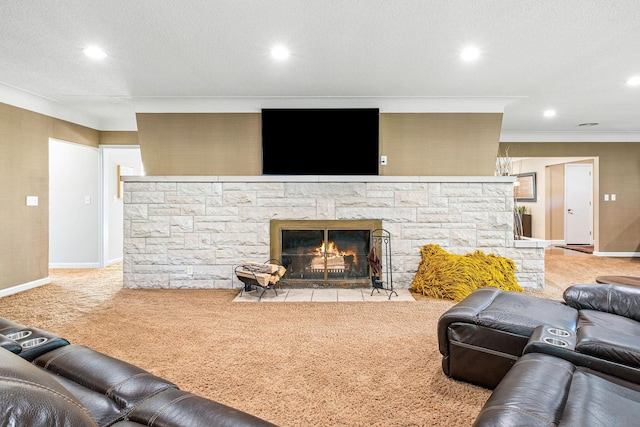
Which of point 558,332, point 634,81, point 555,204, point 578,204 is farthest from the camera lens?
point 555,204

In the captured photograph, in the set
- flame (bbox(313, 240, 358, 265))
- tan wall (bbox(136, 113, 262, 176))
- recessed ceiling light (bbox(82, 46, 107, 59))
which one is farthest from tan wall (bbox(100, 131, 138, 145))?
flame (bbox(313, 240, 358, 265))

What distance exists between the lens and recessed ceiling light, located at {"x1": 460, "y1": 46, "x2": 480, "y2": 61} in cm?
294

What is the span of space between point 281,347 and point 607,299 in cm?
213

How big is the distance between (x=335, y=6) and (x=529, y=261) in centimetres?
380

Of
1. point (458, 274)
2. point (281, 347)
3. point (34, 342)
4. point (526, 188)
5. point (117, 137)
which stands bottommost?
point (281, 347)

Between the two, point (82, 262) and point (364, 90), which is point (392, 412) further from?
point (82, 262)

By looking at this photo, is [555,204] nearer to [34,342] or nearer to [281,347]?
[281,347]

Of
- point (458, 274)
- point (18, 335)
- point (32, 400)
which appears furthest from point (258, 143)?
point (32, 400)

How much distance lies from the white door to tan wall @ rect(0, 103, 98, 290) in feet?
32.2

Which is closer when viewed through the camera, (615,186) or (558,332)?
Result: (558,332)

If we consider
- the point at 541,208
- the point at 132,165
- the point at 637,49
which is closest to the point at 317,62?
the point at 637,49

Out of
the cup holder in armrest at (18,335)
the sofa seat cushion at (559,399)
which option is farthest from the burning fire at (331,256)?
the cup holder in armrest at (18,335)

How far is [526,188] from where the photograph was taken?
899cm

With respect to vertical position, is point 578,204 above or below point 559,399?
above
